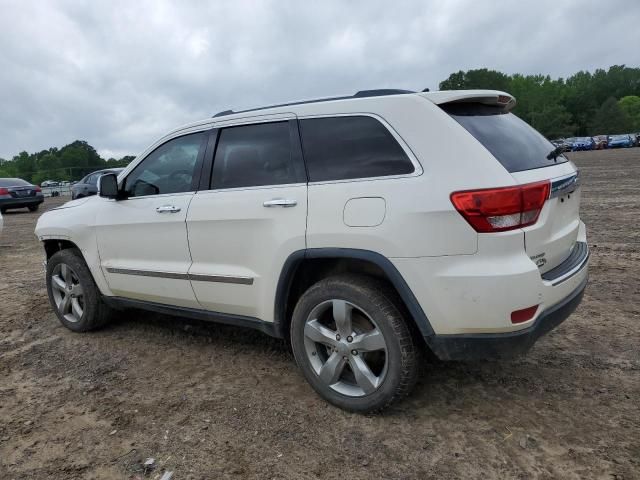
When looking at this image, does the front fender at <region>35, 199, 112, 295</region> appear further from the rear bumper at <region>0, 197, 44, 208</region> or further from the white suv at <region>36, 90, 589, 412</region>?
the rear bumper at <region>0, 197, 44, 208</region>

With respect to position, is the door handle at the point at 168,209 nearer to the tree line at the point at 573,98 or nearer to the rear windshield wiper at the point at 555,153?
the rear windshield wiper at the point at 555,153

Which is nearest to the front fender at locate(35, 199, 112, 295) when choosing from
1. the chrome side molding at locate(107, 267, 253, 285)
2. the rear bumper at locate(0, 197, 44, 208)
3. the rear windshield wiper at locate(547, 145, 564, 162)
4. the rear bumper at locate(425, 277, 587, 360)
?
the chrome side molding at locate(107, 267, 253, 285)

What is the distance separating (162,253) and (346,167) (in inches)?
64.4

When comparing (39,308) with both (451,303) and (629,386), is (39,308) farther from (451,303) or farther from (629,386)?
(629,386)

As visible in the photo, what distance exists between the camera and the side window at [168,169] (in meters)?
3.65

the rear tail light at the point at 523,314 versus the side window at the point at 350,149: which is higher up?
the side window at the point at 350,149

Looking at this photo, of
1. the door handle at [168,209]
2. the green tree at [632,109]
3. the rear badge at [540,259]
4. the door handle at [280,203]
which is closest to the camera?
the rear badge at [540,259]

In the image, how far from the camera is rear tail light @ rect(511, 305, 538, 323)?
8.09ft

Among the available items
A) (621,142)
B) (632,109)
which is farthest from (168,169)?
(632,109)

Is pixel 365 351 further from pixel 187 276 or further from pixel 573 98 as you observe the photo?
pixel 573 98

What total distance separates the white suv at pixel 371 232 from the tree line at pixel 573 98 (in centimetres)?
8104

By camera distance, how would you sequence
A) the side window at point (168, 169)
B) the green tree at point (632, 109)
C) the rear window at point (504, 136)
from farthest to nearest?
1. the green tree at point (632, 109)
2. the side window at point (168, 169)
3. the rear window at point (504, 136)

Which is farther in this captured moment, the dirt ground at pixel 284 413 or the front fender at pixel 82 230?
the front fender at pixel 82 230

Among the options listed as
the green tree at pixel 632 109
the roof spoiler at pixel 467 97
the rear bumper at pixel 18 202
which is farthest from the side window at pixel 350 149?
the green tree at pixel 632 109
